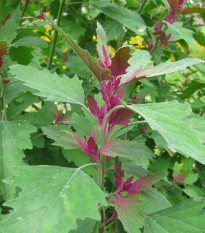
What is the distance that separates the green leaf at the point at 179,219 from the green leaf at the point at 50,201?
26 centimetres

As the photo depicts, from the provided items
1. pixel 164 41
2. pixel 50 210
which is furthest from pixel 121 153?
pixel 164 41

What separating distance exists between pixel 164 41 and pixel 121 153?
0.78m

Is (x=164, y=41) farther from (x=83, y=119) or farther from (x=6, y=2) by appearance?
(x=6, y=2)

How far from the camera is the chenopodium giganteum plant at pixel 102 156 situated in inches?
20.0

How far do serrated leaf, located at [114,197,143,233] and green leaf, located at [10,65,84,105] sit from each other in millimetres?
285

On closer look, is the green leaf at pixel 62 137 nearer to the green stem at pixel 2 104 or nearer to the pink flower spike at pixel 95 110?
the pink flower spike at pixel 95 110

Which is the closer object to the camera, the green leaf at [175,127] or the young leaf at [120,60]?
the green leaf at [175,127]

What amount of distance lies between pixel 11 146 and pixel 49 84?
0.31 metres

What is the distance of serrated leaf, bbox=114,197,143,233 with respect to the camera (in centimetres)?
62

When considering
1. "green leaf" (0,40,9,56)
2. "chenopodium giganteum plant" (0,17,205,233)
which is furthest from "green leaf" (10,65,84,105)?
"green leaf" (0,40,9,56)

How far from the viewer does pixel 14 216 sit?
50cm

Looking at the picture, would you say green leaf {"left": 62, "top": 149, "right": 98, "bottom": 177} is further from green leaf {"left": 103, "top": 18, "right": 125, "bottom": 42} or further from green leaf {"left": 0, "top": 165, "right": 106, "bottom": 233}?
green leaf {"left": 103, "top": 18, "right": 125, "bottom": 42}

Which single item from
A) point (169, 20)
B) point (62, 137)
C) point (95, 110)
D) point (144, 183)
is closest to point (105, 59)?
point (95, 110)

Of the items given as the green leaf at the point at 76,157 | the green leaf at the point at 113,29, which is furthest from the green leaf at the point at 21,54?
the green leaf at the point at 76,157
